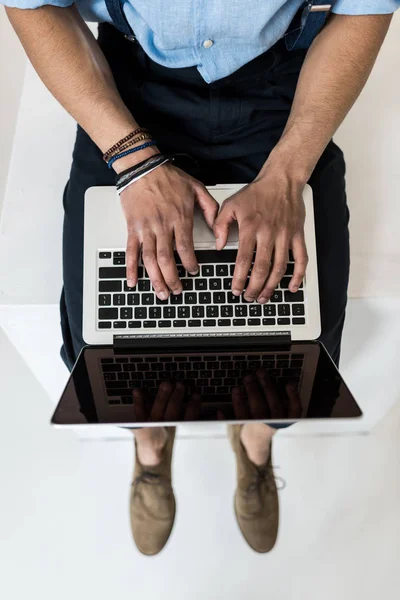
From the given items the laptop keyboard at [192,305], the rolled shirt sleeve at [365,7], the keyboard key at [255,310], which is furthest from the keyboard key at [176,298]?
the rolled shirt sleeve at [365,7]

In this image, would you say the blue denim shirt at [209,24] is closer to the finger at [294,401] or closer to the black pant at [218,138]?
the black pant at [218,138]

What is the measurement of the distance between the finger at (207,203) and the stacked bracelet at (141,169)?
69 millimetres

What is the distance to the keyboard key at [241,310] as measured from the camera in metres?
0.77

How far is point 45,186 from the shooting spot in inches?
39.8

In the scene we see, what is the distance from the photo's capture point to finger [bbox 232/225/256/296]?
75 cm

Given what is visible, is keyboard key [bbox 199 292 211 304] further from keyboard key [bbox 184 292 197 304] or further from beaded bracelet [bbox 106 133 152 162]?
beaded bracelet [bbox 106 133 152 162]

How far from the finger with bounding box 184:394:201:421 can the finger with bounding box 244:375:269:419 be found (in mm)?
69

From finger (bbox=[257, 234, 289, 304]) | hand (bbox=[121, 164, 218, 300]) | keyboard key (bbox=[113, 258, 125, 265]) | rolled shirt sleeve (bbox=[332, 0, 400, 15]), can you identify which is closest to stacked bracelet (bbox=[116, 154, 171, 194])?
hand (bbox=[121, 164, 218, 300])

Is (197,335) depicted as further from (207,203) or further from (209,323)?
(207,203)

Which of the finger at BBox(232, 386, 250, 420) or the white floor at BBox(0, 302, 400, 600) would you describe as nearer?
the finger at BBox(232, 386, 250, 420)

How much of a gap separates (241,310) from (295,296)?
83 millimetres

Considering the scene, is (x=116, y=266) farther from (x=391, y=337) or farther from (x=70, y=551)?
(x=70, y=551)

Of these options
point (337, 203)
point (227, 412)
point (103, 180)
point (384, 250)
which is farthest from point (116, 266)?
point (384, 250)

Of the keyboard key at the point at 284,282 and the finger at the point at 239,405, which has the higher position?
the keyboard key at the point at 284,282
